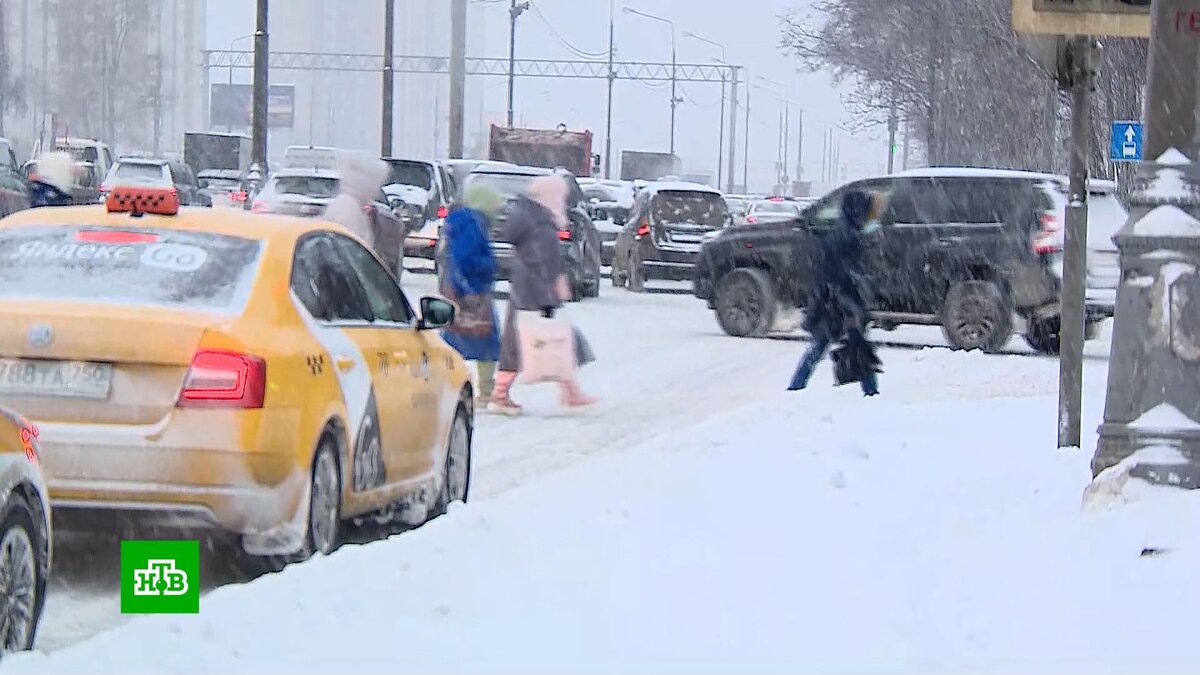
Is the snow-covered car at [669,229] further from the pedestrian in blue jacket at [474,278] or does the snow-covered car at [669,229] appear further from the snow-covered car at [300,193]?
the pedestrian in blue jacket at [474,278]

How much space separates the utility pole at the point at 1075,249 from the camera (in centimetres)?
959

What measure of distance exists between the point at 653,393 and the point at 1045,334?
5984 millimetres

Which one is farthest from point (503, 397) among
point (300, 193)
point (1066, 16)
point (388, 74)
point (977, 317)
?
point (388, 74)

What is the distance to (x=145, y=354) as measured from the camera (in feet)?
22.9

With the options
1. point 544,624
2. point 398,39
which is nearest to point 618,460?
point 544,624

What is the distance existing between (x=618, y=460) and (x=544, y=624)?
4106 millimetres

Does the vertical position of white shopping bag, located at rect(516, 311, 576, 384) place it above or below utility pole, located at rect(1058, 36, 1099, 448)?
below

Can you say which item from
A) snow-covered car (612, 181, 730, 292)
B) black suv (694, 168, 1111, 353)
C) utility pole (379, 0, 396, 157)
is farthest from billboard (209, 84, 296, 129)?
black suv (694, 168, 1111, 353)

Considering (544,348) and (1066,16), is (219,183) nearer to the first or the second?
(544,348)

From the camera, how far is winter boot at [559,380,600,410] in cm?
1455

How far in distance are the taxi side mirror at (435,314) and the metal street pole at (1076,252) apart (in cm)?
293

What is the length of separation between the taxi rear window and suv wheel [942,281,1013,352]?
1337cm

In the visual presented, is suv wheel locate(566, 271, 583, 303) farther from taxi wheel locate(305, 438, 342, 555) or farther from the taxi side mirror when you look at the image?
taxi wheel locate(305, 438, 342, 555)

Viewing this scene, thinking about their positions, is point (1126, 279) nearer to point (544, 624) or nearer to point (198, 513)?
point (544, 624)
